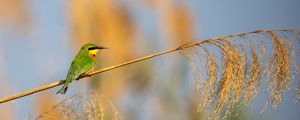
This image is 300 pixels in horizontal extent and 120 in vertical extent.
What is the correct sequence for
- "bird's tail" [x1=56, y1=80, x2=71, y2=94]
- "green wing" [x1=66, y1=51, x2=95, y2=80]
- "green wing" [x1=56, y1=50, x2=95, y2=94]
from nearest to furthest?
1. "bird's tail" [x1=56, y1=80, x2=71, y2=94]
2. "green wing" [x1=56, y1=50, x2=95, y2=94]
3. "green wing" [x1=66, y1=51, x2=95, y2=80]

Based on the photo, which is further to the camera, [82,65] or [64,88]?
[82,65]

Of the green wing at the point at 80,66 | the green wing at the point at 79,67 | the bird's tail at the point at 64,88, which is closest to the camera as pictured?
the bird's tail at the point at 64,88

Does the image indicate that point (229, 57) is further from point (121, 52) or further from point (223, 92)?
point (121, 52)

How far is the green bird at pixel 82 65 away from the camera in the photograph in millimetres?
2988

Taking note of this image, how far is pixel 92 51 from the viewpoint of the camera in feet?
11.8

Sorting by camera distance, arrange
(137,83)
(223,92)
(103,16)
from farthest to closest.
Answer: (103,16) < (137,83) < (223,92)

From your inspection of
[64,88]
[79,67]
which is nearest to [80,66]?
[79,67]

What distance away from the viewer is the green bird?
299 cm

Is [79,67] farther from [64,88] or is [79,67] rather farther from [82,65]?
[64,88]

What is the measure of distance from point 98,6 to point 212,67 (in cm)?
262

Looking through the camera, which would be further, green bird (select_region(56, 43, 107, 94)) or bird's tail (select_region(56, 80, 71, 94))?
green bird (select_region(56, 43, 107, 94))

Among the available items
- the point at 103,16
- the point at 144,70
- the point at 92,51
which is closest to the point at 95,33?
the point at 103,16

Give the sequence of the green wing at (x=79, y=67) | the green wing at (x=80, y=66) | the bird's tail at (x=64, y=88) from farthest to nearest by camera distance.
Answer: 1. the green wing at (x=80, y=66)
2. the green wing at (x=79, y=67)
3. the bird's tail at (x=64, y=88)

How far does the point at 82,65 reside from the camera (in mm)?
3230
